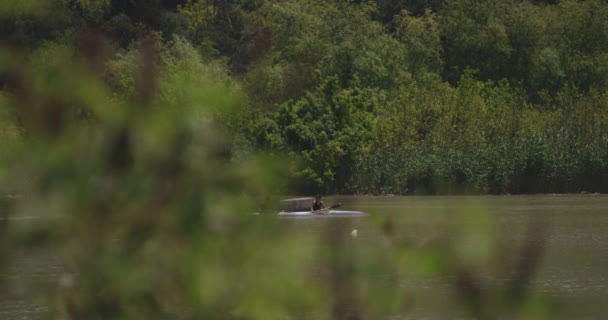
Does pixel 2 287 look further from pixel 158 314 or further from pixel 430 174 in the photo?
pixel 430 174

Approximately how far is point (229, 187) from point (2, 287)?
0.38m

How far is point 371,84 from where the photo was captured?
5956 cm

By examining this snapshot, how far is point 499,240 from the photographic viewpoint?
6.33 feet

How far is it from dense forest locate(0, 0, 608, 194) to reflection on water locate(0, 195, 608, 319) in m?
0.21

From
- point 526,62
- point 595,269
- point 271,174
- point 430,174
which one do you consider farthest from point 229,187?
point 526,62

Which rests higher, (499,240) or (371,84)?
(371,84)

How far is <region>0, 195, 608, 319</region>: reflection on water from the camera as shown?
6.17 feet

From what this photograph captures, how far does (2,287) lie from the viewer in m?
1.87

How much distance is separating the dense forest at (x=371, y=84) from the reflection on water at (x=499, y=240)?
8.3 inches

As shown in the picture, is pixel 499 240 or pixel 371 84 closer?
pixel 499 240

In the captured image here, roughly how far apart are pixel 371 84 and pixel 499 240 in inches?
2277

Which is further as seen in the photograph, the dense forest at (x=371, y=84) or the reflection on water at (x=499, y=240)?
the reflection on water at (x=499, y=240)

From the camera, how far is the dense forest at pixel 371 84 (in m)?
1.77

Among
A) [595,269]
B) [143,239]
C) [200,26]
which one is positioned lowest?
[595,269]
